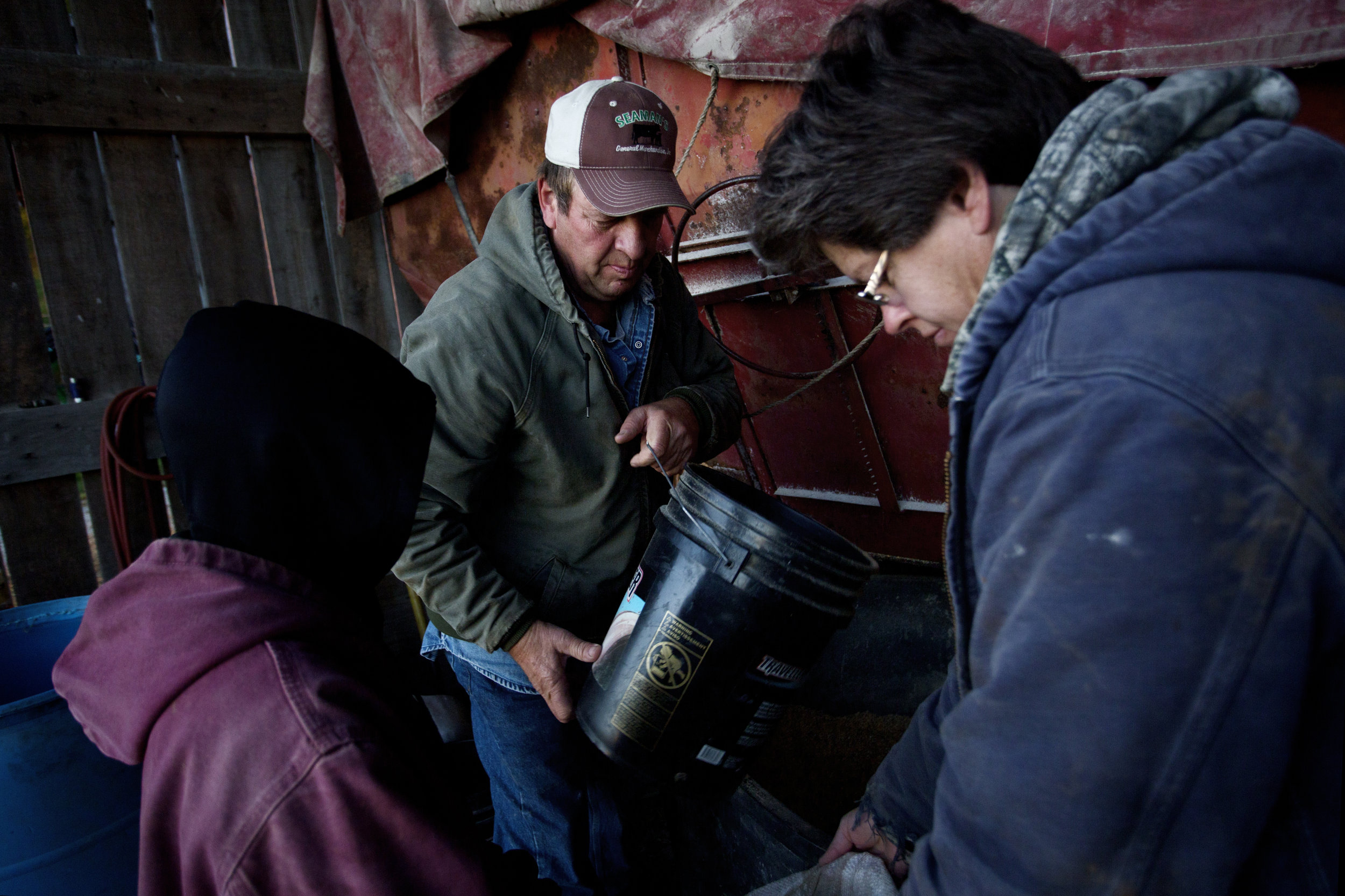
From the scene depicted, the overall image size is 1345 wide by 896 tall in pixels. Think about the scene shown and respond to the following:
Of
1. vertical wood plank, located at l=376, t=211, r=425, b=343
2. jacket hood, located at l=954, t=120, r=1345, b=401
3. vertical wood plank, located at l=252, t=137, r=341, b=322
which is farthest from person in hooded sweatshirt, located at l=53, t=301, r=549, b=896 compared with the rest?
vertical wood plank, located at l=376, t=211, r=425, b=343

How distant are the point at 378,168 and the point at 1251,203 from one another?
3537 mm

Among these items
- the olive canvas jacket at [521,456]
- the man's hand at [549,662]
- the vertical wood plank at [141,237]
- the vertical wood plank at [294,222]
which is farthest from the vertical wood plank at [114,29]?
the man's hand at [549,662]

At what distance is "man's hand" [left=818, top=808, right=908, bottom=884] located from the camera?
127 cm

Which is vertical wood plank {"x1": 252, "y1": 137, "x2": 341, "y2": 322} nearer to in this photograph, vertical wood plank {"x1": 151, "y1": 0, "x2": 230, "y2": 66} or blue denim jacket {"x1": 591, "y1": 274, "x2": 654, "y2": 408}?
vertical wood plank {"x1": 151, "y1": 0, "x2": 230, "y2": 66}

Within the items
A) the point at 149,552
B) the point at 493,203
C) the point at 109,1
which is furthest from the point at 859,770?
the point at 109,1

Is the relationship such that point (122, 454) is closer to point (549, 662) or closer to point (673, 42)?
point (549, 662)

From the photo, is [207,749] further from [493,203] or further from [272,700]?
[493,203]

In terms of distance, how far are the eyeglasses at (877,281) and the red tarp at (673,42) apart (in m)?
0.84

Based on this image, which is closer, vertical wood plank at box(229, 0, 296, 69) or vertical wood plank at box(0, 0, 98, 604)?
vertical wood plank at box(0, 0, 98, 604)

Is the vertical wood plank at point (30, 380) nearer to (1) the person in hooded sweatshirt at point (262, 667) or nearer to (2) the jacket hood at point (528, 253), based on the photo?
(2) the jacket hood at point (528, 253)

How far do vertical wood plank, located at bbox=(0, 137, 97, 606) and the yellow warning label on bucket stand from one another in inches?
123

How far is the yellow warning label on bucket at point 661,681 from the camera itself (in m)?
1.32

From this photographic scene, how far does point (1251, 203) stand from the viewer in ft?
2.27

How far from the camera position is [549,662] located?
5.67 ft
